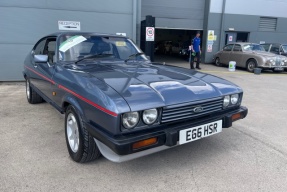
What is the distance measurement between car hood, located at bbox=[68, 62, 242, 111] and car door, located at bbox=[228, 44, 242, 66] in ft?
32.5

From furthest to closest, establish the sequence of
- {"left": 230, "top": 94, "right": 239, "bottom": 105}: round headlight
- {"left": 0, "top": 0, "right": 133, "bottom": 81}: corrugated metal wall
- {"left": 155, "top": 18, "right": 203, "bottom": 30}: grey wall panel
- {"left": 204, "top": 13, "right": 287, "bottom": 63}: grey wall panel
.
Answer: {"left": 204, "top": 13, "right": 287, "bottom": 63}: grey wall panel
{"left": 155, "top": 18, "right": 203, "bottom": 30}: grey wall panel
{"left": 0, "top": 0, "right": 133, "bottom": 81}: corrugated metal wall
{"left": 230, "top": 94, "right": 239, "bottom": 105}: round headlight

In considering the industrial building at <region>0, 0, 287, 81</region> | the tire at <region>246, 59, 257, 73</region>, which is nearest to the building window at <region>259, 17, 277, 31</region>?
the industrial building at <region>0, 0, 287, 81</region>

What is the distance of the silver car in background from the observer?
423 inches

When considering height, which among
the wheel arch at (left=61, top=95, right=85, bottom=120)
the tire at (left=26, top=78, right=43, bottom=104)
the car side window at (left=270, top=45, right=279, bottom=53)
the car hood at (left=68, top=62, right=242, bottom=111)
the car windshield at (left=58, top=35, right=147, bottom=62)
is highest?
the car windshield at (left=58, top=35, right=147, bottom=62)

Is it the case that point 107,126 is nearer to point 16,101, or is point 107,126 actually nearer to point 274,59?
point 16,101

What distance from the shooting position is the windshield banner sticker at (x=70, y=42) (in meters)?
3.42

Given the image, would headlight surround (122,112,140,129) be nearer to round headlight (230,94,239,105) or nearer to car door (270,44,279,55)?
round headlight (230,94,239,105)

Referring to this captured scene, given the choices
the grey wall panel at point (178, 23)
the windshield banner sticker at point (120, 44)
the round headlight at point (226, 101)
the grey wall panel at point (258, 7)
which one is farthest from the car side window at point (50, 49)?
the grey wall panel at point (258, 7)

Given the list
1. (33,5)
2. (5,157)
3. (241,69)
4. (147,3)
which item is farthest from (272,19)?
(5,157)

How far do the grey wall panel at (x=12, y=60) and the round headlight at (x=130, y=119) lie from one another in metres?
7.23

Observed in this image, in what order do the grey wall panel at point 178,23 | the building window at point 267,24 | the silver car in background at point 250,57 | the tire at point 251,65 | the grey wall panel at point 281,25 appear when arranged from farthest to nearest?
1. the grey wall panel at point 281,25
2. the building window at point 267,24
3. the grey wall panel at point 178,23
4. the tire at point 251,65
5. the silver car in background at point 250,57

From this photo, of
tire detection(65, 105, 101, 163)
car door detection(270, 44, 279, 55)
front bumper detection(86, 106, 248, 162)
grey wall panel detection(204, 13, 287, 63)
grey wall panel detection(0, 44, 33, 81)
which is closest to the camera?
front bumper detection(86, 106, 248, 162)

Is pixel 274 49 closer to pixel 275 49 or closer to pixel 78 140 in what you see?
pixel 275 49

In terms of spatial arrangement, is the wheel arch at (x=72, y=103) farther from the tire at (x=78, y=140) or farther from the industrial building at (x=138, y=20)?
the industrial building at (x=138, y=20)
